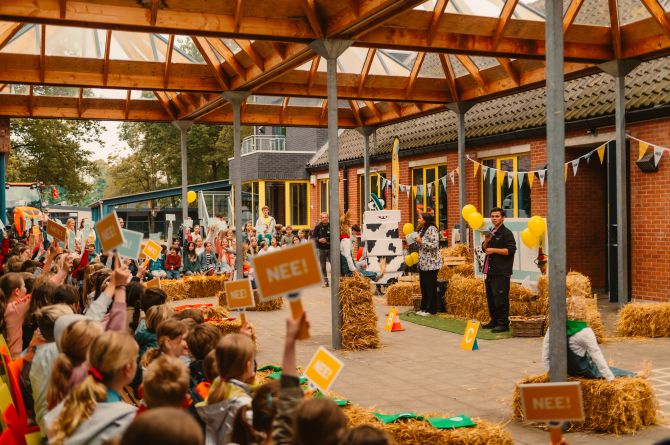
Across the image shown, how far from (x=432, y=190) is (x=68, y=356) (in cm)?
1723

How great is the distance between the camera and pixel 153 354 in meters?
4.75

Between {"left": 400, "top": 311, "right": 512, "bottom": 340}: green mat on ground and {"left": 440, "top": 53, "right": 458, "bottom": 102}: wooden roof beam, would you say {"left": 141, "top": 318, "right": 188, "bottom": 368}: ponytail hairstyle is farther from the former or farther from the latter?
{"left": 440, "top": 53, "right": 458, "bottom": 102}: wooden roof beam

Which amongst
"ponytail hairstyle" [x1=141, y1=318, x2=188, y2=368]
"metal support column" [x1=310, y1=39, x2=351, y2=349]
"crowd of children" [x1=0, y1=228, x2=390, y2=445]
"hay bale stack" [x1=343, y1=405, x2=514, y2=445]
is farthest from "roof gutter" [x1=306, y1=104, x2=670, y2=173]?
"ponytail hairstyle" [x1=141, y1=318, x2=188, y2=368]

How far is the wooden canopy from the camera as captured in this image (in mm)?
9258

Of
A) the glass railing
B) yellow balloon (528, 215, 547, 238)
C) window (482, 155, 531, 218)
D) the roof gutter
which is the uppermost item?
the glass railing

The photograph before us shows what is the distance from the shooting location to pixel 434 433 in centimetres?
487

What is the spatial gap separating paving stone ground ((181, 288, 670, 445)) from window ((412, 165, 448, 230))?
837cm

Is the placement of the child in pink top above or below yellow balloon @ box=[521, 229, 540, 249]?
below

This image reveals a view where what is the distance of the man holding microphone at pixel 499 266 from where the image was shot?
10.5 meters

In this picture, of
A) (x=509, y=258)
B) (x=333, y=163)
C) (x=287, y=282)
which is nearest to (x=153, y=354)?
(x=287, y=282)

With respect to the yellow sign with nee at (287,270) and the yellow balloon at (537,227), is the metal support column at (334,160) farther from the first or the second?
the yellow sign with nee at (287,270)

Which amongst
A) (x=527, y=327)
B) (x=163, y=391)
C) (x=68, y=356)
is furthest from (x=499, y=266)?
(x=163, y=391)

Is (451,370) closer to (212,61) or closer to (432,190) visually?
(212,61)

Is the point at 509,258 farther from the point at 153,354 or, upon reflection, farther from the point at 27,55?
the point at 27,55
